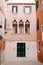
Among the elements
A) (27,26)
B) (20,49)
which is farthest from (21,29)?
(20,49)

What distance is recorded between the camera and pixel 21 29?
3256cm

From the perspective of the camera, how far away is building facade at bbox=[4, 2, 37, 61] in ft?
105

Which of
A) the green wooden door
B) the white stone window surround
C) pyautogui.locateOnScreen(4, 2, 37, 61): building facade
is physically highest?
the white stone window surround

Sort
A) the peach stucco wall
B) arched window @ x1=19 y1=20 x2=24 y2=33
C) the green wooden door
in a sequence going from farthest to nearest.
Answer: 1. arched window @ x1=19 y1=20 x2=24 y2=33
2. the peach stucco wall
3. the green wooden door

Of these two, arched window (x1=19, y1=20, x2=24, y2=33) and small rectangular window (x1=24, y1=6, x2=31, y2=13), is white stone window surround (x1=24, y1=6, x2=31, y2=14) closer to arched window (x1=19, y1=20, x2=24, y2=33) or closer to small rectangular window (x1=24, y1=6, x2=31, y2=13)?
small rectangular window (x1=24, y1=6, x2=31, y2=13)

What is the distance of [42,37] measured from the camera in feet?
76.2

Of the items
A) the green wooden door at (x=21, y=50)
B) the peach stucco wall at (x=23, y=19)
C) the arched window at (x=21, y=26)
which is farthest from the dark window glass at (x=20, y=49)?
the arched window at (x=21, y=26)

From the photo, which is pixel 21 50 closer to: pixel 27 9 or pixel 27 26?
pixel 27 26

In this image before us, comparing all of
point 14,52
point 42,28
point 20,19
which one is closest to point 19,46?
point 14,52

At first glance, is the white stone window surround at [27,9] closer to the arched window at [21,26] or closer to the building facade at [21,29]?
the building facade at [21,29]

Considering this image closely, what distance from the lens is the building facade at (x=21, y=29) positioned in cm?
3206

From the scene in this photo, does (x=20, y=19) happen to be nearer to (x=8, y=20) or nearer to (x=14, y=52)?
(x=8, y=20)

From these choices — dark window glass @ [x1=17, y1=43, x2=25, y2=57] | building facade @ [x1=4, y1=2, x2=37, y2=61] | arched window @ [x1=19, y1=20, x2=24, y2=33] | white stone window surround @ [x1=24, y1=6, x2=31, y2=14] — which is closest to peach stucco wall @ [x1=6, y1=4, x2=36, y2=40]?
building facade @ [x1=4, y1=2, x2=37, y2=61]

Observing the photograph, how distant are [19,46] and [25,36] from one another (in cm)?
168
